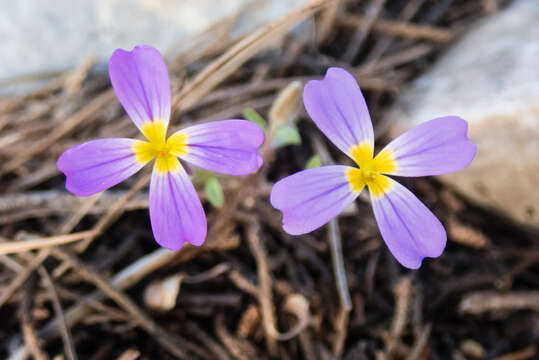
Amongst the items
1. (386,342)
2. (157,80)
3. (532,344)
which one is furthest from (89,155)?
(532,344)

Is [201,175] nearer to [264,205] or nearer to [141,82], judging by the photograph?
[264,205]

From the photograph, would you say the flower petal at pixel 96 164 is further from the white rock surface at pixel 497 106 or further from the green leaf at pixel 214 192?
the white rock surface at pixel 497 106

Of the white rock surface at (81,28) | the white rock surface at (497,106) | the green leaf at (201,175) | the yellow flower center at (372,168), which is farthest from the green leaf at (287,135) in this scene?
the white rock surface at (81,28)

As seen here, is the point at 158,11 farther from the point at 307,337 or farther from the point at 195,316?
the point at 307,337

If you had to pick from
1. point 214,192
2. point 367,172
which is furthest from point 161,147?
point 367,172

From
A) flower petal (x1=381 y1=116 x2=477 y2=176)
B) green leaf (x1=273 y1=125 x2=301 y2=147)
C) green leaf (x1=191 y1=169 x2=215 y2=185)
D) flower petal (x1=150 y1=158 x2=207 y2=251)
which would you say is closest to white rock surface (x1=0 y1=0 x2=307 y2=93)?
green leaf (x1=273 y1=125 x2=301 y2=147)

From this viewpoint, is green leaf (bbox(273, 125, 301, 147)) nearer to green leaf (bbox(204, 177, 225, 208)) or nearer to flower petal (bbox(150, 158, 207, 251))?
green leaf (bbox(204, 177, 225, 208))
